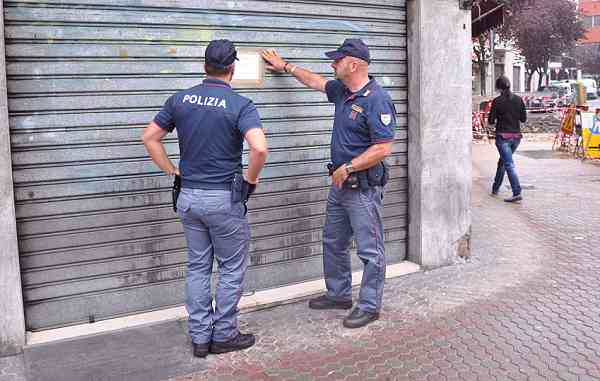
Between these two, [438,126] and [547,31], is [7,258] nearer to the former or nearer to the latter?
[438,126]

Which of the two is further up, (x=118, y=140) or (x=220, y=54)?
(x=220, y=54)

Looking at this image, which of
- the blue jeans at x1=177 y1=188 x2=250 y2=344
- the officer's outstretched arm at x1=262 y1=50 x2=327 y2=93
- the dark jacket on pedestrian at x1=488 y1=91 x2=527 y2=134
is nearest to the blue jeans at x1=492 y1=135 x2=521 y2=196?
the dark jacket on pedestrian at x1=488 y1=91 x2=527 y2=134

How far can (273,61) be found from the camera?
517cm

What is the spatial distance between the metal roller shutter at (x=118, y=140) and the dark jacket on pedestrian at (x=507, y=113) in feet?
16.4

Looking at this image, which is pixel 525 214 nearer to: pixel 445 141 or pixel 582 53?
pixel 445 141

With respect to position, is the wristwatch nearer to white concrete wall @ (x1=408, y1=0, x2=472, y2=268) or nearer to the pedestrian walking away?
white concrete wall @ (x1=408, y1=0, x2=472, y2=268)

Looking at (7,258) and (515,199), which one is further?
(515,199)

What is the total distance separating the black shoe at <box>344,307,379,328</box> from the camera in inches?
187

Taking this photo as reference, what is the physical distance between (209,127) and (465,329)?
2.42 metres

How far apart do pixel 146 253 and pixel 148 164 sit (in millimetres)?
686

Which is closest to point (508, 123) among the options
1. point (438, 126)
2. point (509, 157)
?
point (509, 157)

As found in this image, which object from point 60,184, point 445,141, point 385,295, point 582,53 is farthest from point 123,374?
point 582,53

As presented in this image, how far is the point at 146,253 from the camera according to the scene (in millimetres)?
4871

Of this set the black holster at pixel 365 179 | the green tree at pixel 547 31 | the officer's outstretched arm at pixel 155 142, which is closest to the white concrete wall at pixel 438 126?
the black holster at pixel 365 179
